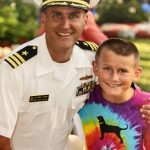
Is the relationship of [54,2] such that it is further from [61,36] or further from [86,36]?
[86,36]

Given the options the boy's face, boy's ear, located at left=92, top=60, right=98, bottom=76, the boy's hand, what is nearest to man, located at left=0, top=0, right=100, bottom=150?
boy's ear, located at left=92, top=60, right=98, bottom=76

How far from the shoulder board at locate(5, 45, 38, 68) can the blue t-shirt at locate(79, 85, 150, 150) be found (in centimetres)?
55

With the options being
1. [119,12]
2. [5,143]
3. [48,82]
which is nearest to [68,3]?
[48,82]

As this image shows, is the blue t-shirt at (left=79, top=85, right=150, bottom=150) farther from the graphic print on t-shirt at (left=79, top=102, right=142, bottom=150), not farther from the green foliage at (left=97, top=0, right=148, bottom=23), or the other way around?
the green foliage at (left=97, top=0, right=148, bottom=23)

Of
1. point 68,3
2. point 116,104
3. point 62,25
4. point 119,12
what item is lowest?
point 119,12

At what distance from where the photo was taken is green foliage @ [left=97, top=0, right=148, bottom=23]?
862 inches

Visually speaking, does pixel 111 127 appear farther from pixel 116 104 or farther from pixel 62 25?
Result: pixel 62 25

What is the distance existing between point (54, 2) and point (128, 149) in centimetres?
113

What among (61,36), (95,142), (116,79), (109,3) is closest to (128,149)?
(95,142)

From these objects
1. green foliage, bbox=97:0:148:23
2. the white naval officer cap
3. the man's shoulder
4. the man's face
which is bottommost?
green foliage, bbox=97:0:148:23

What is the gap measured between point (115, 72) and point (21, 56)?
0.61 metres

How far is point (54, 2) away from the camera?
3.46 metres

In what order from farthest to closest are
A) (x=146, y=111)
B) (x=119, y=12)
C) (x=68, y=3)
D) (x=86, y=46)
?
1. (x=119, y=12)
2. (x=86, y=46)
3. (x=146, y=111)
4. (x=68, y=3)

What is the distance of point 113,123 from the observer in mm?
3732
